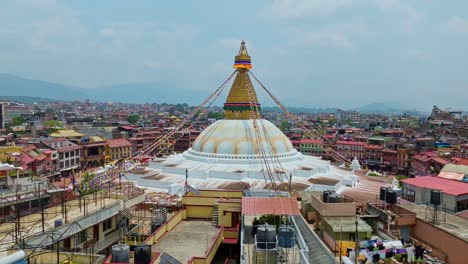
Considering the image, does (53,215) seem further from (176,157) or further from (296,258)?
(176,157)

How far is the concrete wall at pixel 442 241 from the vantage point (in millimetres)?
14051

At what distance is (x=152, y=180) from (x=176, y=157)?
9377mm

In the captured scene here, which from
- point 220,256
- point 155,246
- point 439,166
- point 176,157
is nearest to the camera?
point 155,246

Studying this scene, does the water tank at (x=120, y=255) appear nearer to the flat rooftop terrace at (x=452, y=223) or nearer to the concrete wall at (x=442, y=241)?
the concrete wall at (x=442, y=241)

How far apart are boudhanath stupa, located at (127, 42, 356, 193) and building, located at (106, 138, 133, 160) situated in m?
23.1

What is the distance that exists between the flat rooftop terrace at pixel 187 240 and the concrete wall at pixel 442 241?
30.2 ft

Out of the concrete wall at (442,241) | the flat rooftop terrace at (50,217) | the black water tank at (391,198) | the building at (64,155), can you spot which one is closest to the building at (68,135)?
the building at (64,155)

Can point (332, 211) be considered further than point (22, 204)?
No

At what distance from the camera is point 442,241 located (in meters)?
15.2

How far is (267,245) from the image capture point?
13758 millimetres

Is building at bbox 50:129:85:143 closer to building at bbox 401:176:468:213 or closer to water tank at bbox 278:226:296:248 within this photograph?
building at bbox 401:176:468:213

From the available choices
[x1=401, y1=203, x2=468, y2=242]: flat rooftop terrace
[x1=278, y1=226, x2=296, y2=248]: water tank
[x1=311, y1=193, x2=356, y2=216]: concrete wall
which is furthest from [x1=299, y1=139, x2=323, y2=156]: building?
[x1=278, y1=226, x2=296, y2=248]: water tank

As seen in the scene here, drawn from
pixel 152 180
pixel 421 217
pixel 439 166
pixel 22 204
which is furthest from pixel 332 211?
pixel 439 166

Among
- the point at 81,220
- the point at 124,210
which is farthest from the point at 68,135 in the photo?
the point at 81,220
